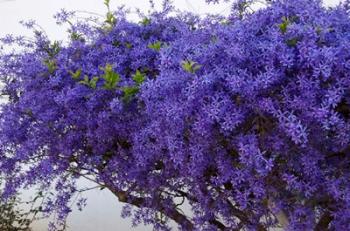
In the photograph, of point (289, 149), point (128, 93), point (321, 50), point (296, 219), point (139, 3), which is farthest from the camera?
point (139, 3)

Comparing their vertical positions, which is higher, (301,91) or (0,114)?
(0,114)

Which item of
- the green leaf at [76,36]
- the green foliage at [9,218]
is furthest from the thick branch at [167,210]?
the green foliage at [9,218]

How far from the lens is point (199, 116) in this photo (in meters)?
1.24

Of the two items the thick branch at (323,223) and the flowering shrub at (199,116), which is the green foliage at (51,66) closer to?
the flowering shrub at (199,116)

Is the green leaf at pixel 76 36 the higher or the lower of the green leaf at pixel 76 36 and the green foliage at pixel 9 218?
the lower

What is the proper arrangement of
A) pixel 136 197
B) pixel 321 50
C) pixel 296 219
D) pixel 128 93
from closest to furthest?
1. pixel 321 50
2. pixel 296 219
3. pixel 128 93
4. pixel 136 197

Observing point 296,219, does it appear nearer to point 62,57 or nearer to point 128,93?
point 128,93

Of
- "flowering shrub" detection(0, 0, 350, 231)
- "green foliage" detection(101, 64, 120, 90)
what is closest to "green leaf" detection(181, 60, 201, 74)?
"flowering shrub" detection(0, 0, 350, 231)

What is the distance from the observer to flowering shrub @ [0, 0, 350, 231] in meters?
1.21

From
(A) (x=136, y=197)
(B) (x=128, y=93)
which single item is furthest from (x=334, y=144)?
(A) (x=136, y=197)

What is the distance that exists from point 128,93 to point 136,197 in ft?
1.71

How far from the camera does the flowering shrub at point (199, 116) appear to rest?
3.96 feet

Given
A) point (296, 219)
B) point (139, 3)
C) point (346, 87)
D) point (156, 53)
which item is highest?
point (139, 3)

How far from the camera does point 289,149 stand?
1274 millimetres
